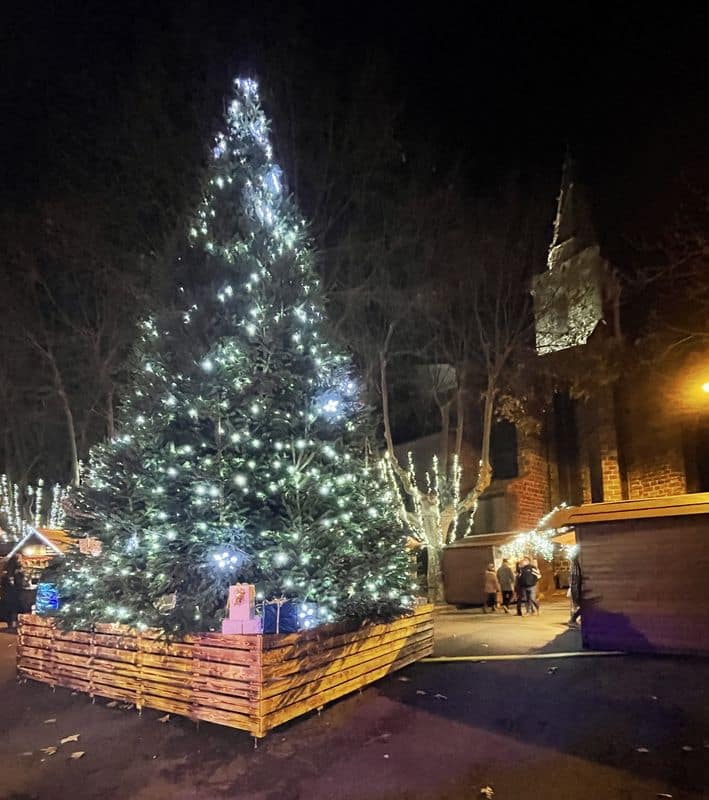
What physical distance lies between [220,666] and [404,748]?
1.84 metres

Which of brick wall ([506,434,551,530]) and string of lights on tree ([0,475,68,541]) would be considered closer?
brick wall ([506,434,551,530])

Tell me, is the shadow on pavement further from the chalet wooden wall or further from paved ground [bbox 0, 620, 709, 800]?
the chalet wooden wall

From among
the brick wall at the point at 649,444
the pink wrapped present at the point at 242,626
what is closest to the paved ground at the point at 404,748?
the pink wrapped present at the point at 242,626

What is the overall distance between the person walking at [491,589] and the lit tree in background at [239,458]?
349 inches

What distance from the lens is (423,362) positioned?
20.5 m

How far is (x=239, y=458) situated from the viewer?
697 centimetres

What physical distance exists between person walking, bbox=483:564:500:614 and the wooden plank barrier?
8.58 meters

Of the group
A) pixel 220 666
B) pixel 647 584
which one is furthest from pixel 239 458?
pixel 647 584

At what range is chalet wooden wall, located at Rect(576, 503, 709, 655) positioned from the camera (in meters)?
9.04

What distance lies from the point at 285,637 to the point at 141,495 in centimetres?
244

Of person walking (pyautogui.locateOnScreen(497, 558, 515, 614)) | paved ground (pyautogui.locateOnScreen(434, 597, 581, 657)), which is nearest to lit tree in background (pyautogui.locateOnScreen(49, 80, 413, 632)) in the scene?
paved ground (pyautogui.locateOnScreen(434, 597, 581, 657))

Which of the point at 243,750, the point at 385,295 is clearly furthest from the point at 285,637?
the point at 385,295

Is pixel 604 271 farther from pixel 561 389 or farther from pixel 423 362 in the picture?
pixel 423 362

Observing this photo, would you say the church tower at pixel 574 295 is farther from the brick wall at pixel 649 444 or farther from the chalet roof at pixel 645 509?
the chalet roof at pixel 645 509
